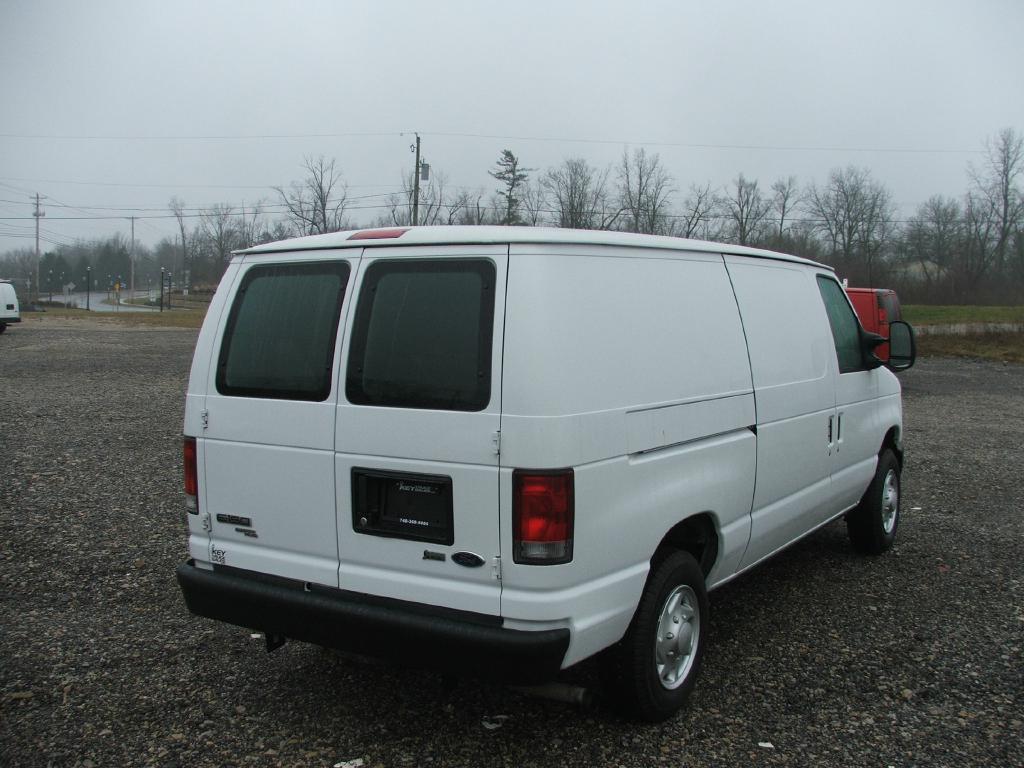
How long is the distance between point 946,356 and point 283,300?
27.9 metres

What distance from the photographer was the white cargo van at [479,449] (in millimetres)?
3104

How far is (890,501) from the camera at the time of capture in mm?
6320

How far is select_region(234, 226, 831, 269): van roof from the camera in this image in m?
3.25

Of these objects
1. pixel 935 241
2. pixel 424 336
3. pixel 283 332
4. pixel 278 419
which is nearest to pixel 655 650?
pixel 424 336

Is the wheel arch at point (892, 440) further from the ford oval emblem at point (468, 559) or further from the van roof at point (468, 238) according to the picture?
the ford oval emblem at point (468, 559)

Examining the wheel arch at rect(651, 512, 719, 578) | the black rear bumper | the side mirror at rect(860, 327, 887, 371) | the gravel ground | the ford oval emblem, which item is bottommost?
the gravel ground

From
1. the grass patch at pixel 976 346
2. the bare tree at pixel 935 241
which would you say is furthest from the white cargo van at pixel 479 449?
the bare tree at pixel 935 241

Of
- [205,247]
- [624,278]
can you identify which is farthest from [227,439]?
[205,247]

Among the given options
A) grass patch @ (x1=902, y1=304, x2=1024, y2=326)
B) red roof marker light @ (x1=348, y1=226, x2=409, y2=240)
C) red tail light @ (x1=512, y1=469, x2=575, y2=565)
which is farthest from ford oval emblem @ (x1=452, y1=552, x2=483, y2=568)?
grass patch @ (x1=902, y1=304, x2=1024, y2=326)

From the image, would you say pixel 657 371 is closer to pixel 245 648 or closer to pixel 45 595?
pixel 245 648

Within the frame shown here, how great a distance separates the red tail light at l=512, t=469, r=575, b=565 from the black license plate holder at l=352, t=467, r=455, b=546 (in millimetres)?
268

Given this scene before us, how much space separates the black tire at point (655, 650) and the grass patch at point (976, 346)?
2569cm

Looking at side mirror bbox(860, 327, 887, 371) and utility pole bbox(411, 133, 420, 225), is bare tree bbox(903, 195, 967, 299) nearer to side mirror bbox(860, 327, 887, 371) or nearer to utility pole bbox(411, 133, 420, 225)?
utility pole bbox(411, 133, 420, 225)

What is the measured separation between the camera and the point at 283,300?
370cm
